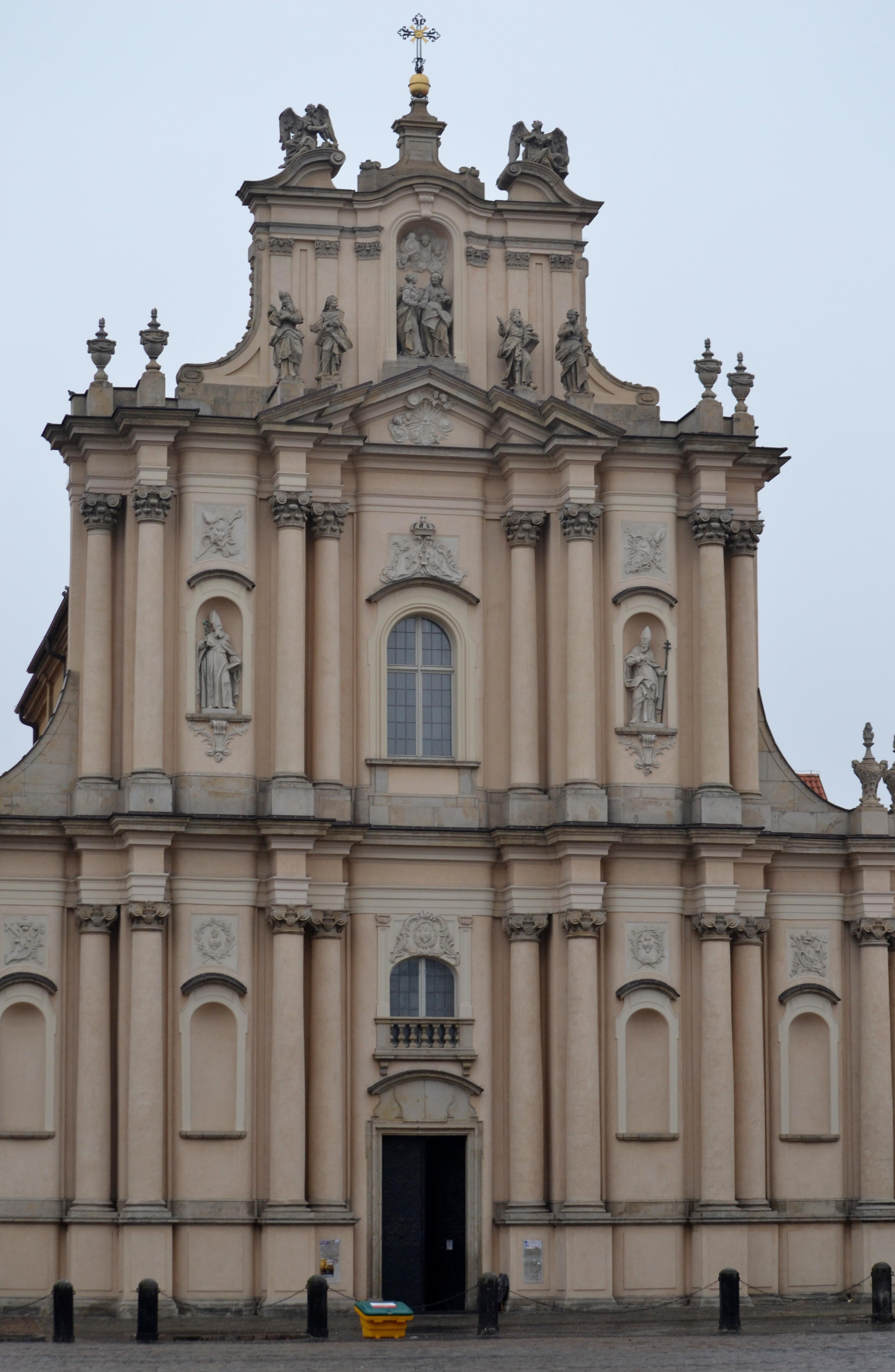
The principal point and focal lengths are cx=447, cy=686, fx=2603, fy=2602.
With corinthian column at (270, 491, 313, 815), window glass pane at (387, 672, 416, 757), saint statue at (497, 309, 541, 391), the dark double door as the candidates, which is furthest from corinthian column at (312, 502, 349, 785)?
the dark double door

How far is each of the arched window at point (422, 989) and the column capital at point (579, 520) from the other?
643 cm

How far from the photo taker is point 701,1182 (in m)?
36.6

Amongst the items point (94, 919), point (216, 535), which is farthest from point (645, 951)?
point (216, 535)

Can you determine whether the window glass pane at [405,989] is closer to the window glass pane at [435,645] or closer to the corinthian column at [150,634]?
the window glass pane at [435,645]

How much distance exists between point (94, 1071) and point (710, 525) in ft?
38.8

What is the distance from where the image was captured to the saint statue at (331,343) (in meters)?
37.6

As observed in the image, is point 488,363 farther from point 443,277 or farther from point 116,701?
point 116,701

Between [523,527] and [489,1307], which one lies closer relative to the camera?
[489,1307]

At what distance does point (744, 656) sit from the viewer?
38438 mm

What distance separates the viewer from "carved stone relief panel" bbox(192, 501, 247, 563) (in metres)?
37.2

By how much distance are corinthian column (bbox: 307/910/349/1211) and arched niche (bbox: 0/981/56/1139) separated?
358 centimetres

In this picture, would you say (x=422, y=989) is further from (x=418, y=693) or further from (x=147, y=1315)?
(x=147, y=1315)

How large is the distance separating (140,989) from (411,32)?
1557 centimetres

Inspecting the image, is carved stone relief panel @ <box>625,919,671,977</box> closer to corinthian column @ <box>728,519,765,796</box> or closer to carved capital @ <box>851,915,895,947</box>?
corinthian column @ <box>728,519,765,796</box>
